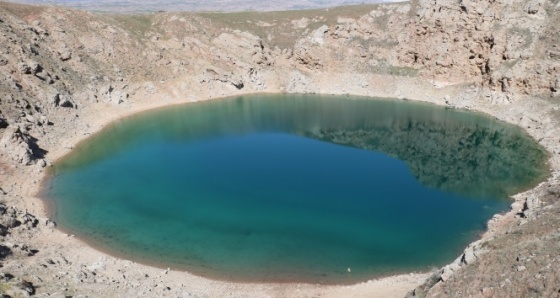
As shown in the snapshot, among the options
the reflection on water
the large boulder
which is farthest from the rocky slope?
the reflection on water

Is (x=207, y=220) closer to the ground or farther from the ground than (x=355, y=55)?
closer to the ground

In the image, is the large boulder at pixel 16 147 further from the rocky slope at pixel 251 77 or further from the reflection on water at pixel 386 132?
the reflection on water at pixel 386 132

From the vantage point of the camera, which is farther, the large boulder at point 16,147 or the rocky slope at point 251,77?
the large boulder at point 16,147

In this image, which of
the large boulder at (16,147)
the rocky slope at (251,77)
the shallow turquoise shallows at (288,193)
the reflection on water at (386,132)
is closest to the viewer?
the rocky slope at (251,77)

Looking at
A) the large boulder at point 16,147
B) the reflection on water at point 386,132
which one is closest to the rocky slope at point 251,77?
the large boulder at point 16,147

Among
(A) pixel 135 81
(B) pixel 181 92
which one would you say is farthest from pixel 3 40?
(B) pixel 181 92

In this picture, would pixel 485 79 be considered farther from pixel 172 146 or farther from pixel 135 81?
pixel 135 81
